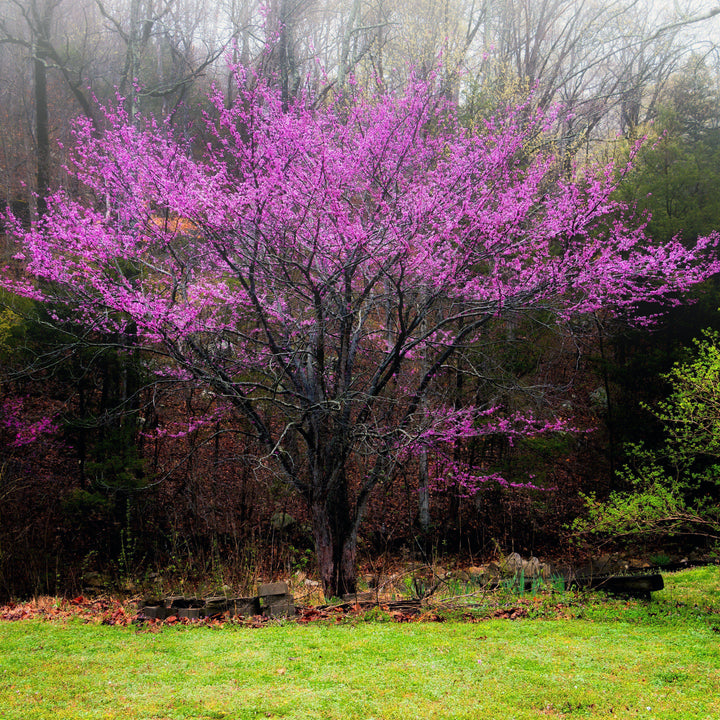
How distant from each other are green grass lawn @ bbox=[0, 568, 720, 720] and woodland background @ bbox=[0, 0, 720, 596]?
1.83 meters

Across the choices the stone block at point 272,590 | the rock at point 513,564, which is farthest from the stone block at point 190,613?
the rock at point 513,564

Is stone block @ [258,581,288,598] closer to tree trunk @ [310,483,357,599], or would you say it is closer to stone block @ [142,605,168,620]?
tree trunk @ [310,483,357,599]

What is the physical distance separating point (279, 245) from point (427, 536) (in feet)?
21.8

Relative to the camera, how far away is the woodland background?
868 centimetres

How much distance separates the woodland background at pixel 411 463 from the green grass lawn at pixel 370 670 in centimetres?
183

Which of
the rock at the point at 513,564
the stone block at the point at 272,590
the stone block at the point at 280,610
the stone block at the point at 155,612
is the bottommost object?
the rock at the point at 513,564

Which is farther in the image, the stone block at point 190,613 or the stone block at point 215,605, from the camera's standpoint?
the stone block at point 215,605

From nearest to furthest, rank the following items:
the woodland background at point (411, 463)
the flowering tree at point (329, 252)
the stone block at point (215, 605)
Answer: the stone block at point (215, 605)
the flowering tree at point (329, 252)
the woodland background at point (411, 463)

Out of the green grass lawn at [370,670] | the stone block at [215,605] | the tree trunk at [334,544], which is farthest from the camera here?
the tree trunk at [334,544]

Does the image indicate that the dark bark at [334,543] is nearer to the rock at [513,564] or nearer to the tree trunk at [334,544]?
the tree trunk at [334,544]

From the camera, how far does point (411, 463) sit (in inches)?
497

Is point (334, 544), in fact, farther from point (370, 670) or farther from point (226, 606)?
point (370, 670)

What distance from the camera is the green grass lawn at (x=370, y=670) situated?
3.25 m

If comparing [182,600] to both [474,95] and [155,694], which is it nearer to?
[155,694]
